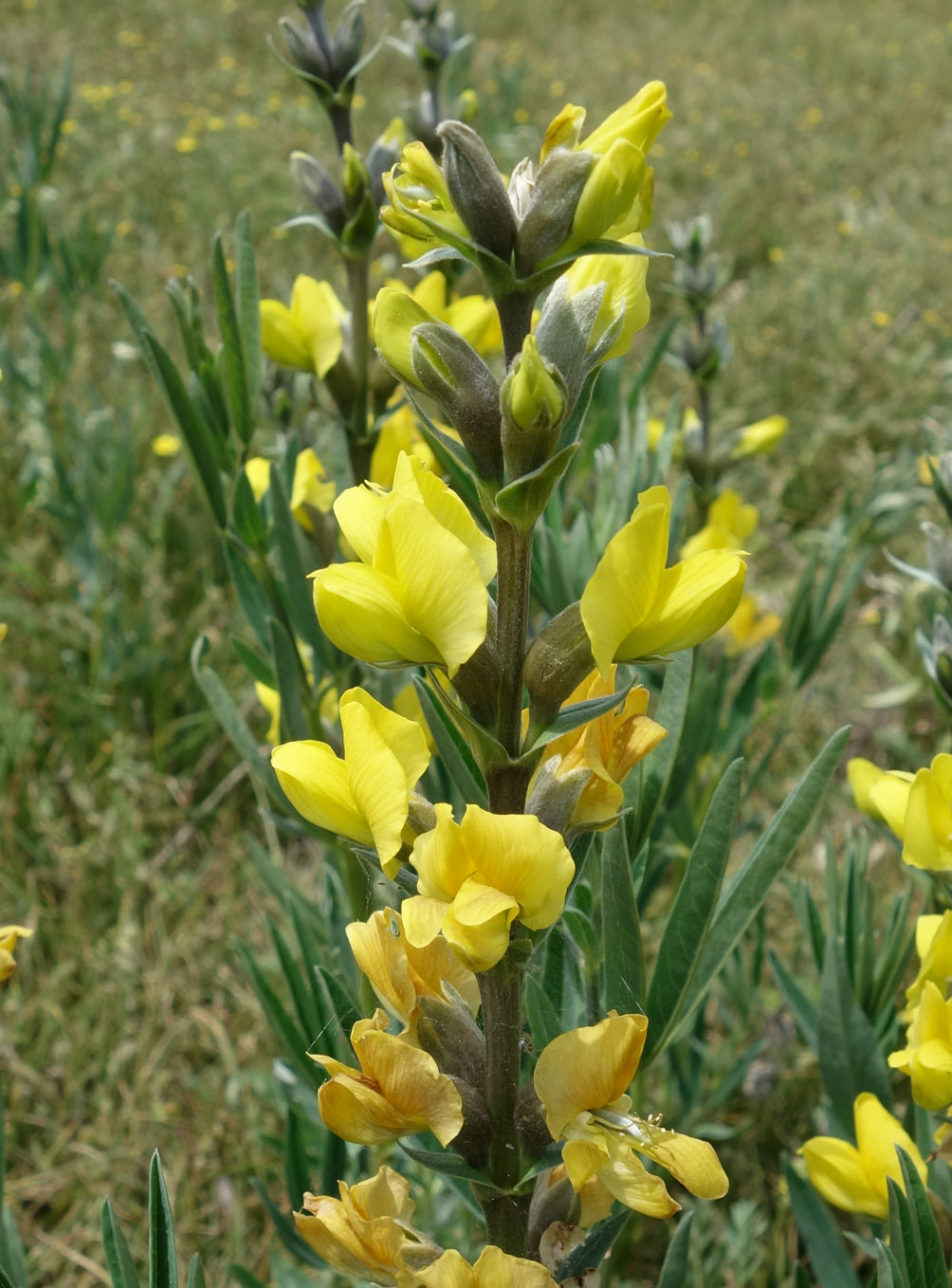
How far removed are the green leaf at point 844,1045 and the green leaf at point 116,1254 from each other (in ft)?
2.17

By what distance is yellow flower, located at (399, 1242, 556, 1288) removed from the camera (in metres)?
0.65

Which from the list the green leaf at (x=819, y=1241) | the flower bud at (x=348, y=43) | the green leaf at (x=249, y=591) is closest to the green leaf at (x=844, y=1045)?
the green leaf at (x=819, y=1241)

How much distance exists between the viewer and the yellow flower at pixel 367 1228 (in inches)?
27.4

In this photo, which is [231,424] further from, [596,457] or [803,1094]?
[803,1094]

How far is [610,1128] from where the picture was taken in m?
0.68

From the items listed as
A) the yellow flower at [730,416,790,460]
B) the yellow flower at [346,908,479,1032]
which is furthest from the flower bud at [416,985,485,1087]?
the yellow flower at [730,416,790,460]

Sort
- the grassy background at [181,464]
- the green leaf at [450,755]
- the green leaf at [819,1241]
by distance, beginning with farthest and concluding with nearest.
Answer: the grassy background at [181,464] → the green leaf at [819,1241] → the green leaf at [450,755]

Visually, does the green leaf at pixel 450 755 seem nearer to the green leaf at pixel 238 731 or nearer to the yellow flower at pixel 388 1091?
the yellow flower at pixel 388 1091

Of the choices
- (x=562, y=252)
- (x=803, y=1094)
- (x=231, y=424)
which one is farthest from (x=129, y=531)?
(x=562, y=252)

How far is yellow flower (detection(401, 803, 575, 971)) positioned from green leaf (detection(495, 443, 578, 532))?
0.53 feet

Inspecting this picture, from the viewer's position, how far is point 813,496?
134 inches

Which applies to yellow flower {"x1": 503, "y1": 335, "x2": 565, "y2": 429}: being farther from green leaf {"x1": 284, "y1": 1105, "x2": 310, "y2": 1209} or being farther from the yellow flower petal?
green leaf {"x1": 284, "y1": 1105, "x2": 310, "y2": 1209}

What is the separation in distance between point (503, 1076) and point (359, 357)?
0.92 meters

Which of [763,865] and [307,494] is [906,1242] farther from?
[307,494]
